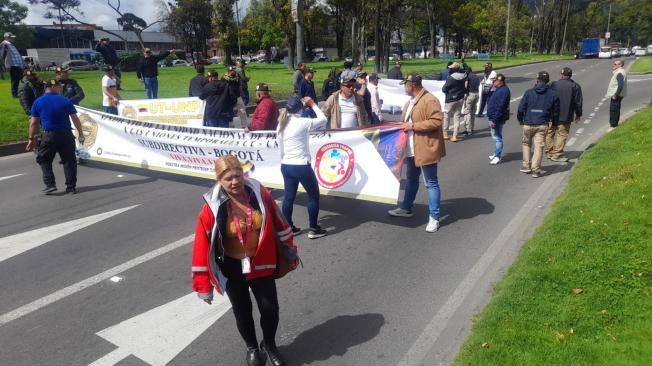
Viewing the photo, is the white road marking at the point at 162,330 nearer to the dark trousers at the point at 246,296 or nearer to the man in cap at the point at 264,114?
the dark trousers at the point at 246,296

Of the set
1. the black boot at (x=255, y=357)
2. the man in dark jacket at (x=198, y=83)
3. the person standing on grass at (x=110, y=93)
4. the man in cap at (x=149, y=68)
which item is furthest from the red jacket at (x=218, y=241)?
the man in cap at (x=149, y=68)

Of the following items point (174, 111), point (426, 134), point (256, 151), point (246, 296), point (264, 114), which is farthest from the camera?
point (174, 111)

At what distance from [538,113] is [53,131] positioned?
8568 mm

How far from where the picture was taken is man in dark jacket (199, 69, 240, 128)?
9.83 metres

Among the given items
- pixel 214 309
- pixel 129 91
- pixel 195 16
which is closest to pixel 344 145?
pixel 214 309

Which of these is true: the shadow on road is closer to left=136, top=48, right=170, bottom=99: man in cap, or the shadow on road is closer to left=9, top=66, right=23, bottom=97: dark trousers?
left=136, top=48, right=170, bottom=99: man in cap

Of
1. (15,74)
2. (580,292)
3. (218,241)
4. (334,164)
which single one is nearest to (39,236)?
(334,164)

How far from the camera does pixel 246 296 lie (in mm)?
3465

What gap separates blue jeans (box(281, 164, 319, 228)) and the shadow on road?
1.99 meters

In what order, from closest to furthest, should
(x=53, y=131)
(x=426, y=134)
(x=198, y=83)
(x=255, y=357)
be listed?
(x=255, y=357) < (x=426, y=134) < (x=53, y=131) < (x=198, y=83)

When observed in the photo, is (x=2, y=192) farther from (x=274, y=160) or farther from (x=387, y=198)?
(x=387, y=198)

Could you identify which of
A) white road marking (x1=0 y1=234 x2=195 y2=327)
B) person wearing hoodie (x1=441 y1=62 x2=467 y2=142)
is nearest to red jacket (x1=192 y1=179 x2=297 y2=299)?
white road marking (x1=0 y1=234 x2=195 y2=327)

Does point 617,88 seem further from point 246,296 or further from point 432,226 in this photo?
point 246,296

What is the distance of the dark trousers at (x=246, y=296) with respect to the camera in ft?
10.9
